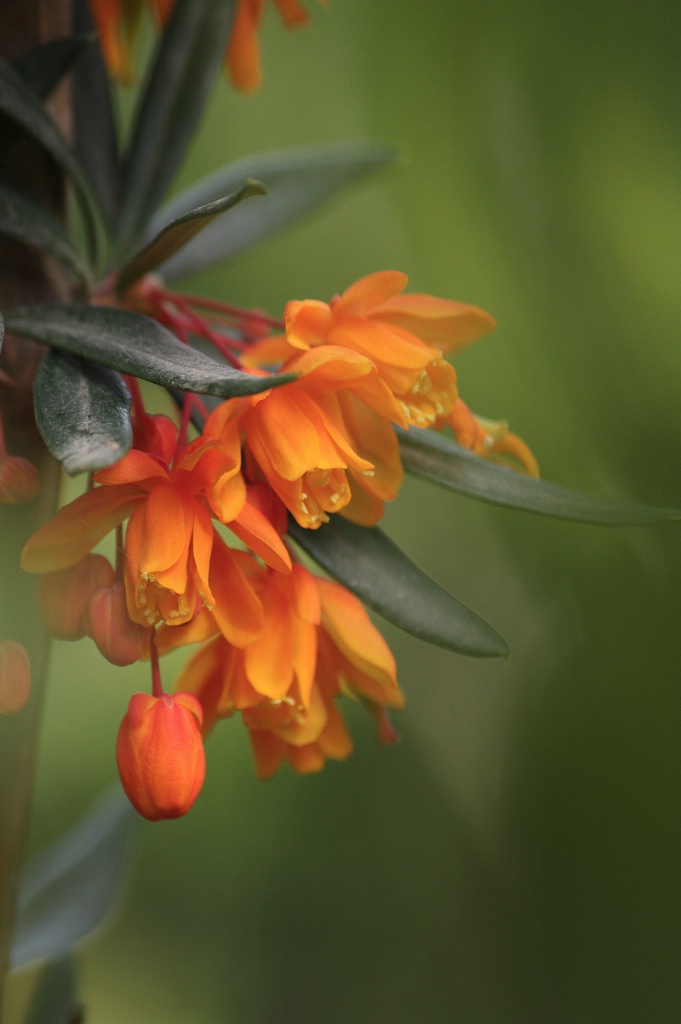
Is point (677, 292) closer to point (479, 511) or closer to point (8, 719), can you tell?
point (479, 511)

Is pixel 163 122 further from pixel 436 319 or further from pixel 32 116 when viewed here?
pixel 436 319

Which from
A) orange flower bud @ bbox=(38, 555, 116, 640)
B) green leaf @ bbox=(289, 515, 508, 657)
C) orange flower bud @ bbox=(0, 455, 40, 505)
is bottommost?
orange flower bud @ bbox=(38, 555, 116, 640)

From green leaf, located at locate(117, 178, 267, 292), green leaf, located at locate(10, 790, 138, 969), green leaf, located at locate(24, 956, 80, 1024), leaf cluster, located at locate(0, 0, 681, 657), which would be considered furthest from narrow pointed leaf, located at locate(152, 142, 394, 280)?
green leaf, located at locate(24, 956, 80, 1024)

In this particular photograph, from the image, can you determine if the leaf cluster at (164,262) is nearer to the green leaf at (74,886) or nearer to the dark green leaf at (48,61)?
the dark green leaf at (48,61)

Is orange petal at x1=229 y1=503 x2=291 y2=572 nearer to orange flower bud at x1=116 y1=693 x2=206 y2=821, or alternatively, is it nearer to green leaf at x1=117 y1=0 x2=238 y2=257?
orange flower bud at x1=116 y1=693 x2=206 y2=821

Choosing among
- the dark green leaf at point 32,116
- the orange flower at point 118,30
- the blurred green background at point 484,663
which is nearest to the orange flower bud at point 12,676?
the dark green leaf at point 32,116

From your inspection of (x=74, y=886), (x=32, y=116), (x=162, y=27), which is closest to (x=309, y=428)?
(x=32, y=116)
